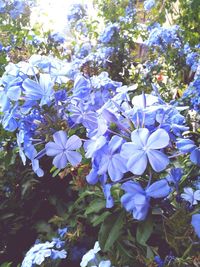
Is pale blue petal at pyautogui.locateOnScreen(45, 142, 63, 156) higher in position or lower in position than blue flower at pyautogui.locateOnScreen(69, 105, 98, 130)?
lower

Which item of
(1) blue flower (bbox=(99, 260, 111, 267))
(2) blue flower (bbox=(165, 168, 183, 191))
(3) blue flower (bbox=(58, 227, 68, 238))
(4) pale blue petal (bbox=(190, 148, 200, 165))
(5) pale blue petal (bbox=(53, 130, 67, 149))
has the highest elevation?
(5) pale blue petal (bbox=(53, 130, 67, 149))

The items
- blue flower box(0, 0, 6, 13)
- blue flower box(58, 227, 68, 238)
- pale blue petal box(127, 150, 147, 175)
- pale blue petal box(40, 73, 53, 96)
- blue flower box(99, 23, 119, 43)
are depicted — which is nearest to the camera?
pale blue petal box(127, 150, 147, 175)

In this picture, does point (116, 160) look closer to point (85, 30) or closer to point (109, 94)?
point (109, 94)

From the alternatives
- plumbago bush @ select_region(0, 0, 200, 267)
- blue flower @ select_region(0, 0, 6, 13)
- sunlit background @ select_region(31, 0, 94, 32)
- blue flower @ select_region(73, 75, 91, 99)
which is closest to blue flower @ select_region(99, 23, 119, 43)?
sunlit background @ select_region(31, 0, 94, 32)

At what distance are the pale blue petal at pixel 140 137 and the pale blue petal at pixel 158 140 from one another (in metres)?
0.01

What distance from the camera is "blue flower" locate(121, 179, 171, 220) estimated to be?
3.02 ft

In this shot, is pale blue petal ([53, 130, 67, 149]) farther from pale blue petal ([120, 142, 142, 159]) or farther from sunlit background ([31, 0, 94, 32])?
sunlit background ([31, 0, 94, 32])

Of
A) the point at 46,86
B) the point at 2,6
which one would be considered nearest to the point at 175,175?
the point at 46,86

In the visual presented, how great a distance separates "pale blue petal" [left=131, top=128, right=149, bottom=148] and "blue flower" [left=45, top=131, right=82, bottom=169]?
0.61 feet

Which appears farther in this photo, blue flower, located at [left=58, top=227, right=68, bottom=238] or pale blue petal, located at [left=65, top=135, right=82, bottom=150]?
blue flower, located at [left=58, top=227, right=68, bottom=238]

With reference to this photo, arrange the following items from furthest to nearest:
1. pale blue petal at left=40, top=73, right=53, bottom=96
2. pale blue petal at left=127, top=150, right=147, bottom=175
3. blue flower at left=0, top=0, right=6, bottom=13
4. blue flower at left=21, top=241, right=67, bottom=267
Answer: blue flower at left=0, top=0, right=6, bottom=13
blue flower at left=21, top=241, right=67, bottom=267
pale blue petal at left=40, top=73, right=53, bottom=96
pale blue petal at left=127, top=150, right=147, bottom=175

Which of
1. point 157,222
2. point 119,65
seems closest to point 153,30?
point 119,65

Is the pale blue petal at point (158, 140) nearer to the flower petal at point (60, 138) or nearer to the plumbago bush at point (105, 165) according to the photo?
the plumbago bush at point (105, 165)

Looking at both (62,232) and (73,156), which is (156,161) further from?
(62,232)
